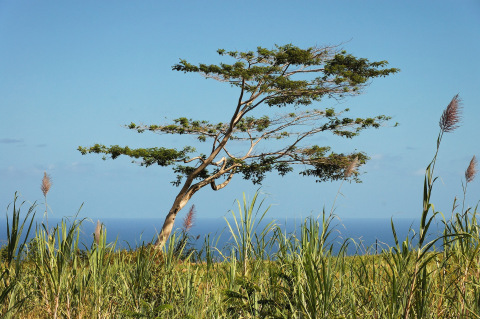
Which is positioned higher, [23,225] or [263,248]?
[23,225]

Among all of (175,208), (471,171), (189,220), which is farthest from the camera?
(175,208)

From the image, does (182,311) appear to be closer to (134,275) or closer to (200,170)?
(134,275)

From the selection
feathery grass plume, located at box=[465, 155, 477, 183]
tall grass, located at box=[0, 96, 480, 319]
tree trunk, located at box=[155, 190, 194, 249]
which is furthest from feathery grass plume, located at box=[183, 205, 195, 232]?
tree trunk, located at box=[155, 190, 194, 249]

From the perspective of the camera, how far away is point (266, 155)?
1658 cm

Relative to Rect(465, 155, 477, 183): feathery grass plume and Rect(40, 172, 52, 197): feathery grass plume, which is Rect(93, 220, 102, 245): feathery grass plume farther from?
Rect(465, 155, 477, 183): feathery grass plume

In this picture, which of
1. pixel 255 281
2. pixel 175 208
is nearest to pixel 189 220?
pixel 255 281

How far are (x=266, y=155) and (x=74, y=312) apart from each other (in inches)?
518

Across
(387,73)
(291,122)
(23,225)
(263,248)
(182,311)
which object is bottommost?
(182,311)

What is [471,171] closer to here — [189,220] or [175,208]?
[189,220]

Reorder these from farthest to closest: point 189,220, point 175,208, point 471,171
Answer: point 175,208
point 189,220
point 471,171

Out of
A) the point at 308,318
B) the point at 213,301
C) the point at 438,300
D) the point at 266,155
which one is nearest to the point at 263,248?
the point at 213,301

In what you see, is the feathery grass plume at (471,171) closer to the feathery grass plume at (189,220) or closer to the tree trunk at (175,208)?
the feathery grass plume at (189,220)

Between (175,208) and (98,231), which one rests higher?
(175,208)

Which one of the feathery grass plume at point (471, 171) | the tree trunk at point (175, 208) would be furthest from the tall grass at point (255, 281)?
the tree trunk at point (175, 208)
